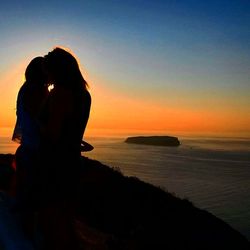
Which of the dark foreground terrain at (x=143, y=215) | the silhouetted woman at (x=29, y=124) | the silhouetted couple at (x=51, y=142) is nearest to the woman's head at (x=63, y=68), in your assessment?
the silhouetted couple at (x=51, y=142)

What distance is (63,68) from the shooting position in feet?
12.0

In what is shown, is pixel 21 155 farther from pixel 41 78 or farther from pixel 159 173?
pixel 159 173

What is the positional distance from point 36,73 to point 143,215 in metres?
13.6

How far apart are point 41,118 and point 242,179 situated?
69.4m

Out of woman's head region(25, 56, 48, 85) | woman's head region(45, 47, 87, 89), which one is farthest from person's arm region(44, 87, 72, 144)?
woman's head region(25, 56, 48, 85)

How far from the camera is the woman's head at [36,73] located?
149 inches

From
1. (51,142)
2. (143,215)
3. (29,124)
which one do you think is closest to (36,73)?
(29,124)

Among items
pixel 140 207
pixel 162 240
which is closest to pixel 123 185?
pixel 140 207

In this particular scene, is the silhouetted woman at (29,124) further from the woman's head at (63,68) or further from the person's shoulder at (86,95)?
the person's shoulder at (86,95)

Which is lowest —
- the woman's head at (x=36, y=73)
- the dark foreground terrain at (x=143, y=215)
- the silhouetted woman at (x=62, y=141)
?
the dark foreground terrain at (x=143, y=215)

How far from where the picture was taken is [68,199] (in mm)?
3889

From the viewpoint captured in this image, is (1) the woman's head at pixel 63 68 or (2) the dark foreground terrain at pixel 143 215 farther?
(2) the dark foreground terrain at pixel 143 215

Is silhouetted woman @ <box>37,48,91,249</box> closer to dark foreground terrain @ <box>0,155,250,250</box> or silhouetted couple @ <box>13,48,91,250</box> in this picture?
silhouetted couple @ <box>13,48,91,250</box>

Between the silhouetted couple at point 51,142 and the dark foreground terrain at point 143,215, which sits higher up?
the silhouetted couple at point 51,142
